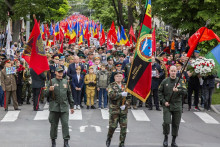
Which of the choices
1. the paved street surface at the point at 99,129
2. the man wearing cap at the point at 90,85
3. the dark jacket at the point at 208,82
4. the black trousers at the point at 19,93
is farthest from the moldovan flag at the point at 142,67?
the black trousers at the point at 19,93

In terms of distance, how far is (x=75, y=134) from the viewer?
12531mm

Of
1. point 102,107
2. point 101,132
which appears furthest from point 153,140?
point 102,107

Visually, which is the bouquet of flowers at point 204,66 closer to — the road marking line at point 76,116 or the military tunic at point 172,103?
the road marking line at point 76,116

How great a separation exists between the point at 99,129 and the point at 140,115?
9.48 ft

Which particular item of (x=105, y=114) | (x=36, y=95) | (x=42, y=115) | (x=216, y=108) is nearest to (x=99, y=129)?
(x=105, y=114)

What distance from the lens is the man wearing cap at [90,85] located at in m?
17.0

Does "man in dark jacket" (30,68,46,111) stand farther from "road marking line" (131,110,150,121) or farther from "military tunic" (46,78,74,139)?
"military tunic" (46,78,74,139)

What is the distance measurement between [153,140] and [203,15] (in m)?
11.6

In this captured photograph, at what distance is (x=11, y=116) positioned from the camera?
606 inches

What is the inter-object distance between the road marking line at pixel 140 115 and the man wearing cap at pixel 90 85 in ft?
5.36

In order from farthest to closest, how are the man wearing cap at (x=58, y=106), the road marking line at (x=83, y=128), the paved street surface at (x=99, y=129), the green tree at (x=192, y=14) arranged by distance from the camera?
1. the green tree at (x=192, y=14)
2. the road marking line at (x=83, y=128)
3. the paved street surface at (x=99, y=129)
4. the man wearing cap at (x=58, y=106)

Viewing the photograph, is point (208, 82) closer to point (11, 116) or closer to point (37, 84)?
point (37, 84)

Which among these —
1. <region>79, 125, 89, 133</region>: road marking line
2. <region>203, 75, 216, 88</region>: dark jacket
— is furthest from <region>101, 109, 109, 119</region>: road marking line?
<region>203, 75, 216, 88</region>: dark jacket

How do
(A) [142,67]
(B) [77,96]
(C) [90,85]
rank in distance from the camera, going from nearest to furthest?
(A) [142,67] < (B) [77,96] < (C) [90,85]
